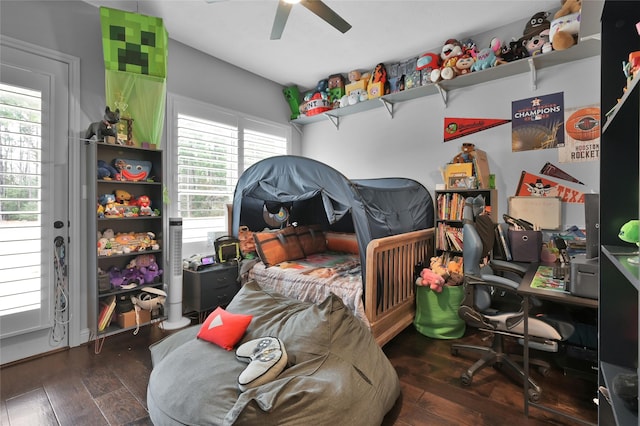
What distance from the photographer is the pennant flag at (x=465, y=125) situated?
3232 mm

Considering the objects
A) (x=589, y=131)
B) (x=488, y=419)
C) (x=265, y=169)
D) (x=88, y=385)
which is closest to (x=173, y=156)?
(x=265, y=169)

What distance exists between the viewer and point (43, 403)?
186 centimetres

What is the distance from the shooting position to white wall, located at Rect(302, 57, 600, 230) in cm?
277

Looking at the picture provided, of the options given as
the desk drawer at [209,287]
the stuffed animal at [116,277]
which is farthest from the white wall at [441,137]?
the stuffed animal at [116,277]

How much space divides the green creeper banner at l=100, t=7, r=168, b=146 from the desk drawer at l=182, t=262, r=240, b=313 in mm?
1375

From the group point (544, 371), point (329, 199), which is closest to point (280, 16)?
point (329, 199)

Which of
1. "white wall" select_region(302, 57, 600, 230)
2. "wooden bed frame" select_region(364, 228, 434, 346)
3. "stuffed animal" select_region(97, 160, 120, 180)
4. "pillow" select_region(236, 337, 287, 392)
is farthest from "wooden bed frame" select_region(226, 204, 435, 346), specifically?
"stuffed animal" select_region(97, 160, 120, 180)

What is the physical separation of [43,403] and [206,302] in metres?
1.35

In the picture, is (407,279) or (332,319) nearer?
(332,319)

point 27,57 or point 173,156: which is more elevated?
point 27,57

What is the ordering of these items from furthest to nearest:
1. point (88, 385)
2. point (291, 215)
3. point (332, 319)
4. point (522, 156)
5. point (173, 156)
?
point (291, 215), point (173, 156), point (522, 156), point (88, 385), point (332, 319)

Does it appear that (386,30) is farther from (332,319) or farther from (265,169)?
(332,319)

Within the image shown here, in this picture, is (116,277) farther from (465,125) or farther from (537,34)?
(537,34)

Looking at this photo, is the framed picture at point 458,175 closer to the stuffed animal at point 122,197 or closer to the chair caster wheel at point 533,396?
the chair caster wheel at point 533,396
